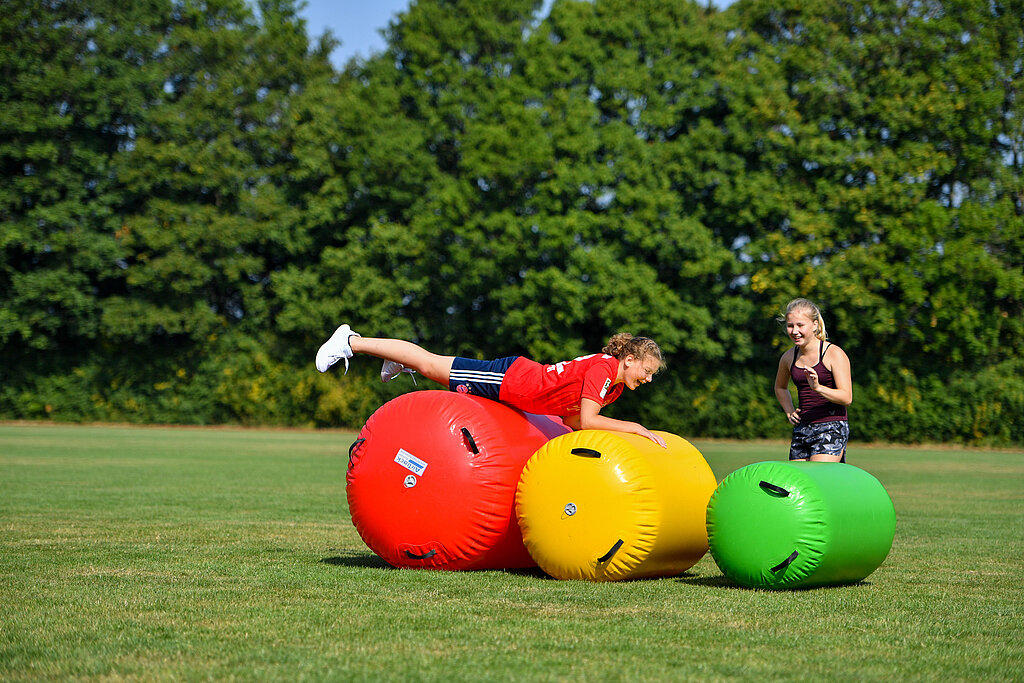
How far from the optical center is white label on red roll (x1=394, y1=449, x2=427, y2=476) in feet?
25.7

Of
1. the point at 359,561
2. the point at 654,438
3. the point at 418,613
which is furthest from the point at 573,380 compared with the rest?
the point at 418,613

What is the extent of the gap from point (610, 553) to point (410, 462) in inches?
65.5

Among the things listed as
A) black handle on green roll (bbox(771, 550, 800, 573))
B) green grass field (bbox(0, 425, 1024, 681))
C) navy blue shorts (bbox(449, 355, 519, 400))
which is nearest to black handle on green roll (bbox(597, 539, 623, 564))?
green grass field (bbox(0, 425, 1024, 681))

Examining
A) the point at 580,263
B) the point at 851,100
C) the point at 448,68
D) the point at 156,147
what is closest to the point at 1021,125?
the point at 851,100

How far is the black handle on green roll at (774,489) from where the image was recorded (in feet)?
23.3

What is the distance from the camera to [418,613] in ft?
20.2

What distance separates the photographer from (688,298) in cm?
3488

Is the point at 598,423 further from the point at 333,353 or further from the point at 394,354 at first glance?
the point at 333,353

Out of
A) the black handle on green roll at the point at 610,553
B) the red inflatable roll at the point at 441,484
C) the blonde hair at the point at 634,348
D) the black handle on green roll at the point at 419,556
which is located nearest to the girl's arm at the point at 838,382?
the blonde hair at the point at 634,348

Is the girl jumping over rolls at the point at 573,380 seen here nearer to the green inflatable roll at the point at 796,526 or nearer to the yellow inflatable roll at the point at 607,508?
the yellow inflatable roll at the point at 607,508

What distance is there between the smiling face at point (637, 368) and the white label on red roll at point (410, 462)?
5.73 feet

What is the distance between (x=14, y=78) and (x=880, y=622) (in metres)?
40.0

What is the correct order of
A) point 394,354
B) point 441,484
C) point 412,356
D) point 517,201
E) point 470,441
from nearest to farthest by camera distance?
point 441,484, point 470,441, point 412,356, point 394,354, point 517,201

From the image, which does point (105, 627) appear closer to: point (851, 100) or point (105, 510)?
point (105, 510)
